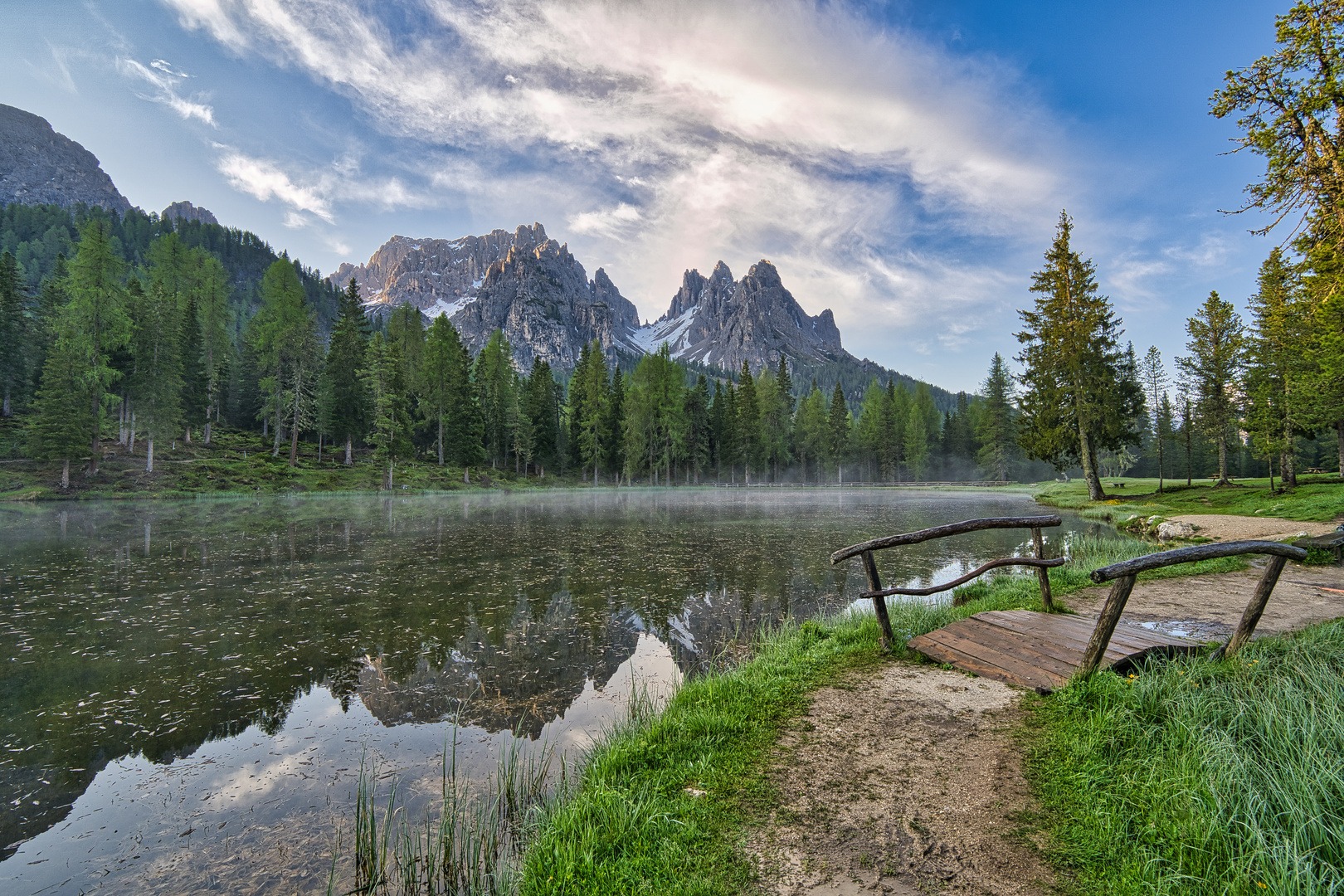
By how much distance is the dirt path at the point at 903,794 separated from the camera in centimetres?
309

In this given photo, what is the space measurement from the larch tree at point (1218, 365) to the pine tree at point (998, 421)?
34602 mm

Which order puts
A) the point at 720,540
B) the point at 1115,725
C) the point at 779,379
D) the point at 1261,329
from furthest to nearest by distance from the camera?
the point at 779,379 < the point at 1261,329 < the point at 720,540 < the point at 1115,725

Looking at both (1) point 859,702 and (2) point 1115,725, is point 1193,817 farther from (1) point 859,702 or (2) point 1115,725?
(1) point 859,702

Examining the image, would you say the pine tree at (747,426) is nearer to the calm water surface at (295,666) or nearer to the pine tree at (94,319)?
the calm water surface at (295,666)

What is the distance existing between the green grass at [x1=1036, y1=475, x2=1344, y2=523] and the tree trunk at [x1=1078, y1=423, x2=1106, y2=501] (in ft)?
2.28

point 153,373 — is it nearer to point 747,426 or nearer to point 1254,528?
point 747,426

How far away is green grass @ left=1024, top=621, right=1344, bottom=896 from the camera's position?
2.76m

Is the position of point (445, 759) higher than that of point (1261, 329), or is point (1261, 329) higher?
point (1261, 329)

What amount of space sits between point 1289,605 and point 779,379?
78521 mm

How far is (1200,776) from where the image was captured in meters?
3.43

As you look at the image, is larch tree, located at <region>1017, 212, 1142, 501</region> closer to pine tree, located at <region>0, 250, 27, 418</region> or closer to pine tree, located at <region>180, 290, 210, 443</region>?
pine tree, located at <region>180, 290, 210, 443</region>

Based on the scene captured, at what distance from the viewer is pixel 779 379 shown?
85.5 metres

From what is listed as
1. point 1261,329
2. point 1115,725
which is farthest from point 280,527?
point 1261,329

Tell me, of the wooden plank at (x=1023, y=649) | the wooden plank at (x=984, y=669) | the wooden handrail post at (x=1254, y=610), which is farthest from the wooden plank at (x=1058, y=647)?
the wooden handrail post at (x=1254, y=610)
